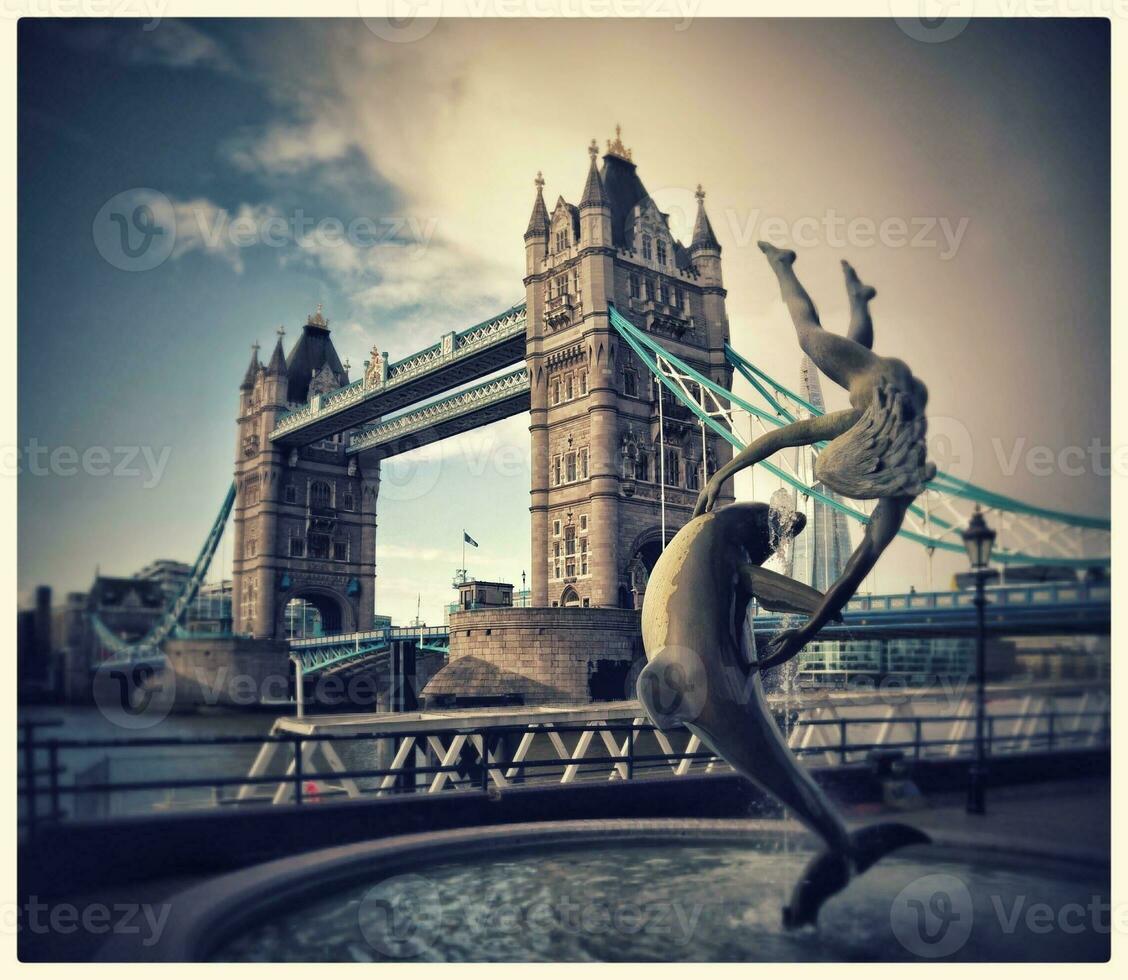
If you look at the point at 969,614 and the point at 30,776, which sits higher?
the point at 969,614

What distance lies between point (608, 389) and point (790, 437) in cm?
2956

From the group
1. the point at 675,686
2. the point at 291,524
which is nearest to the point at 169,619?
the point at 291,524

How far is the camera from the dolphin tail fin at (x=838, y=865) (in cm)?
585

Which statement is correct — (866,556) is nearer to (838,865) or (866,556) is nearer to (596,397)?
(838,865)

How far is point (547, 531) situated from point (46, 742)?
31.5 meters

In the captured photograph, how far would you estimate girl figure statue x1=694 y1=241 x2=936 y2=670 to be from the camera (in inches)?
236

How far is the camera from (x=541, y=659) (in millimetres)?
30797

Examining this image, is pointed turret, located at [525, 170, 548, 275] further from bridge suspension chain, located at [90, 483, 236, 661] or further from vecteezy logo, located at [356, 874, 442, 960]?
vecteezy logo, located at [356, 874, 442, 960]

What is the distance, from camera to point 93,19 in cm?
766

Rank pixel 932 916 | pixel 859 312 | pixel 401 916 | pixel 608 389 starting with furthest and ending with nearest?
pixel 608 389
pixel 859 312
pixel 401 916
pixel 932 916

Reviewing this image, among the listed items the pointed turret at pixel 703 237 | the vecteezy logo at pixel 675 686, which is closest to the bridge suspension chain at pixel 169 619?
the vecteezy logo at pixel 675 686

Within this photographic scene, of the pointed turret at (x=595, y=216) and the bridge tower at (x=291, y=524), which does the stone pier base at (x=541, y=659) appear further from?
the bridge tower at (x=291, y=524)
